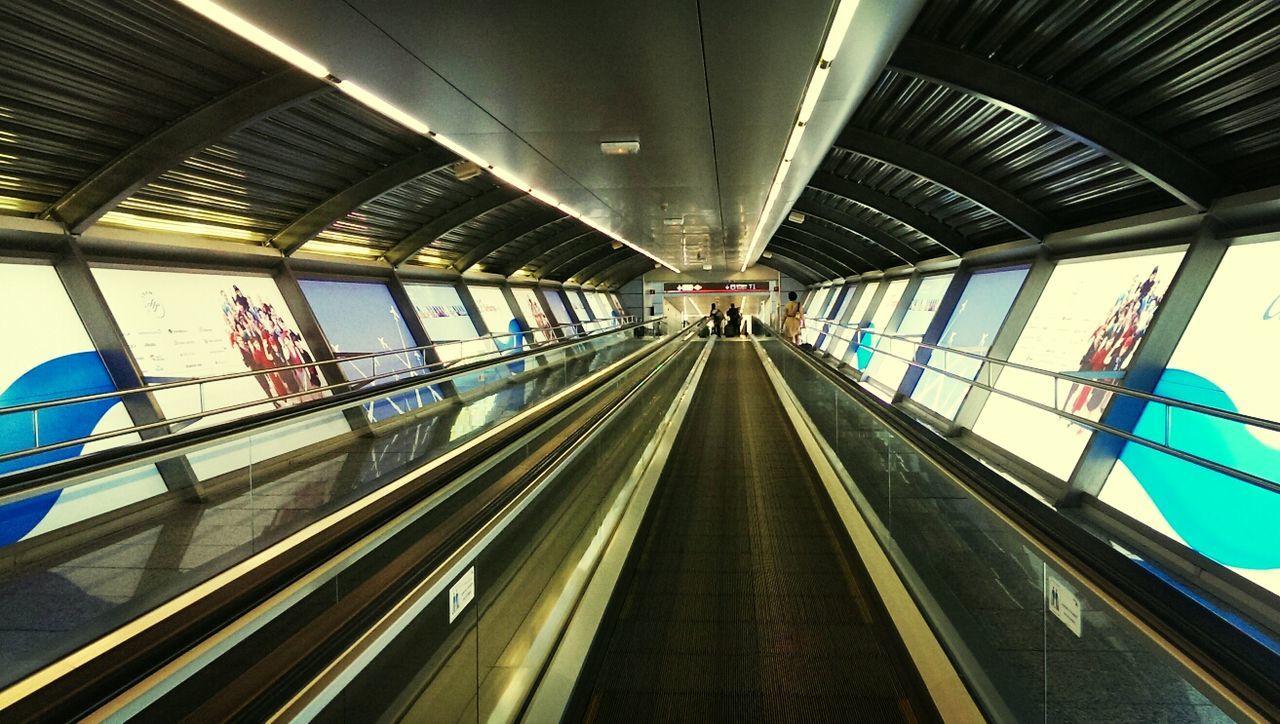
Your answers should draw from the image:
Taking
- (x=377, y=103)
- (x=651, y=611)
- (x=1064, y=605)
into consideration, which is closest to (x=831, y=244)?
(x=377, y=103)

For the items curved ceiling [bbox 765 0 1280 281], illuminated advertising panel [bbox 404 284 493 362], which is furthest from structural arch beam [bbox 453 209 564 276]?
curved ceiling [bbox 765 0 1280 281]

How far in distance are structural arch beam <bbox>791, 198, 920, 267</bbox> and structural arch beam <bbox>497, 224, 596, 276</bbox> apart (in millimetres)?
7235

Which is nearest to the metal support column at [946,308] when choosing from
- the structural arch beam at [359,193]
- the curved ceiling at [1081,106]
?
the curved ceiling at [1081,106]

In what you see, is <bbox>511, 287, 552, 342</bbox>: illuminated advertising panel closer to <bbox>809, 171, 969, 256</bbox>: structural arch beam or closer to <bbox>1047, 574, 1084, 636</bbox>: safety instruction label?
<bbox>809, 171, 969, 256</bbox>: structural arch beam

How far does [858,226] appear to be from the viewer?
66.9 ft

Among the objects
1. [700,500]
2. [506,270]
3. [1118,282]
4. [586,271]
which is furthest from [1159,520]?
[586,271]

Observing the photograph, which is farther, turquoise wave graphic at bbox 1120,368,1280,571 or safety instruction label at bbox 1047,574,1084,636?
turquoise wave graphic at bbox 1120,368,1280,571

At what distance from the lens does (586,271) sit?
36438mm

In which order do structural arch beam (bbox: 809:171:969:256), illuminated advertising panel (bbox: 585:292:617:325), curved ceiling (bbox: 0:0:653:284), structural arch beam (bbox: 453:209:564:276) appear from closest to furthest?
curved ceiling (bbox: 0:0:653:284)
structural arch beam (bbox: 809:171:969:256)
structural arch beam (bbox: 453:209:564:276)
illuminated advertising panel (bbox: 585:292:617:325)

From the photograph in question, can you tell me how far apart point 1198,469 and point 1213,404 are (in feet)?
13.6

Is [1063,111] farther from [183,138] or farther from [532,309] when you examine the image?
[532,309]

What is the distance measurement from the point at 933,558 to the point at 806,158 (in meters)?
6.98

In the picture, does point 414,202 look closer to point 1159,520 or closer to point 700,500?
point 700,500

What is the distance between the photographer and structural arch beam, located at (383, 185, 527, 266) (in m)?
16.0
